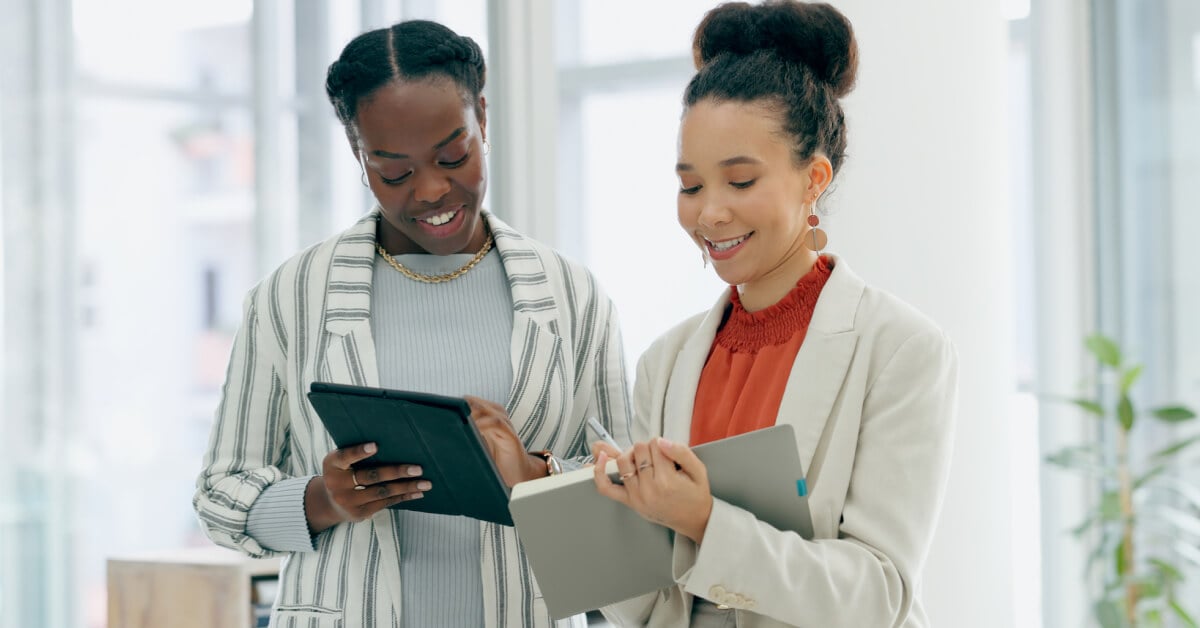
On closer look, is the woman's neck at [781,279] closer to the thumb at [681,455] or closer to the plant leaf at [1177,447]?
the thumb at [681,455]

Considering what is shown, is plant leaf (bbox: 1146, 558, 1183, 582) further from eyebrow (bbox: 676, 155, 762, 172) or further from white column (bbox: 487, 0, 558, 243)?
eyebrow (bbox: 676, 155, 762, 172)

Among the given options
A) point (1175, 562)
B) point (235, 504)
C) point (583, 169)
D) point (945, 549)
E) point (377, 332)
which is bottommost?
point (1175, 562)

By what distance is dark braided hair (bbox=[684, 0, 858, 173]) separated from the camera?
1374 millimetres

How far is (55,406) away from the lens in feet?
11.3

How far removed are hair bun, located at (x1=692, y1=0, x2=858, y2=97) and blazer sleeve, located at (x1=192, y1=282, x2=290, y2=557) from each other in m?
0.79

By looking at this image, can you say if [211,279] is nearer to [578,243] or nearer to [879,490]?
[578,243]

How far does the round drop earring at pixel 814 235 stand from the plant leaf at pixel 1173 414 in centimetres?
238

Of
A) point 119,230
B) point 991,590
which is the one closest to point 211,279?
point 119,230

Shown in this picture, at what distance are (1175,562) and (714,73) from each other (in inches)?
117

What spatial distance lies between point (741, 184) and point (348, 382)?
633 mm

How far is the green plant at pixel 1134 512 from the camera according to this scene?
11.1ft

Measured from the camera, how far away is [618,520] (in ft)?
4.12

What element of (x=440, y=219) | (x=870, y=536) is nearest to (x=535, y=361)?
(x=440, y=219)

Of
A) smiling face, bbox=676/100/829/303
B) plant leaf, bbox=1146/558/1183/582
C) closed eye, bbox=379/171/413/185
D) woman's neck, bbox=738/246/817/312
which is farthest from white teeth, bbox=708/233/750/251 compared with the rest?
plant leaf, bbox=1146/558/1183/582
